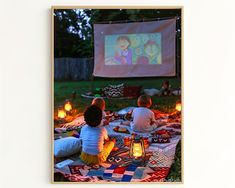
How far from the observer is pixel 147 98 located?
1.50m

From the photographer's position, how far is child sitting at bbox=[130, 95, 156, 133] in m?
1.49

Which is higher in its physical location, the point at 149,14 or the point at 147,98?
the point at 149,14

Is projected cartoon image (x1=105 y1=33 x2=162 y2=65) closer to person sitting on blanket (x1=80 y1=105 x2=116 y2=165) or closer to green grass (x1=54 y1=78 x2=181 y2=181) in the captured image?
green grass (x1=54 y1=78 x2=181 y2=181)

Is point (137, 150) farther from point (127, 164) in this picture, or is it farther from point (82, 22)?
point (82, 22)

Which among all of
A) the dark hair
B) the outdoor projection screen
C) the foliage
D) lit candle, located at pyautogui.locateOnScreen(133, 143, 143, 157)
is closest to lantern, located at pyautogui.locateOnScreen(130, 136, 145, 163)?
lit candle, located at pyautogui.locateOnScreen(133, 143, 143, 157)

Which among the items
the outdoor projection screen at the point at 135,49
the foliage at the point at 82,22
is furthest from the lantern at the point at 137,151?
the foliage at the point at 82,22

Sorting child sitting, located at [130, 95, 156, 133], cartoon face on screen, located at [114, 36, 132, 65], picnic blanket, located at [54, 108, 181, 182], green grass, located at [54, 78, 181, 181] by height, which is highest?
cartoon face on screen, located at [114, 36, 132, 65]

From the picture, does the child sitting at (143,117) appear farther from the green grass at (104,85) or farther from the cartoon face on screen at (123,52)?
the cartoon face on screen at (123,52)

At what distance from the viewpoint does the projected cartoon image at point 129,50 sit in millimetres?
1492

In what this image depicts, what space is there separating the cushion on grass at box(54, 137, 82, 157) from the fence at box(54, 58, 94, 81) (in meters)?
0.30
